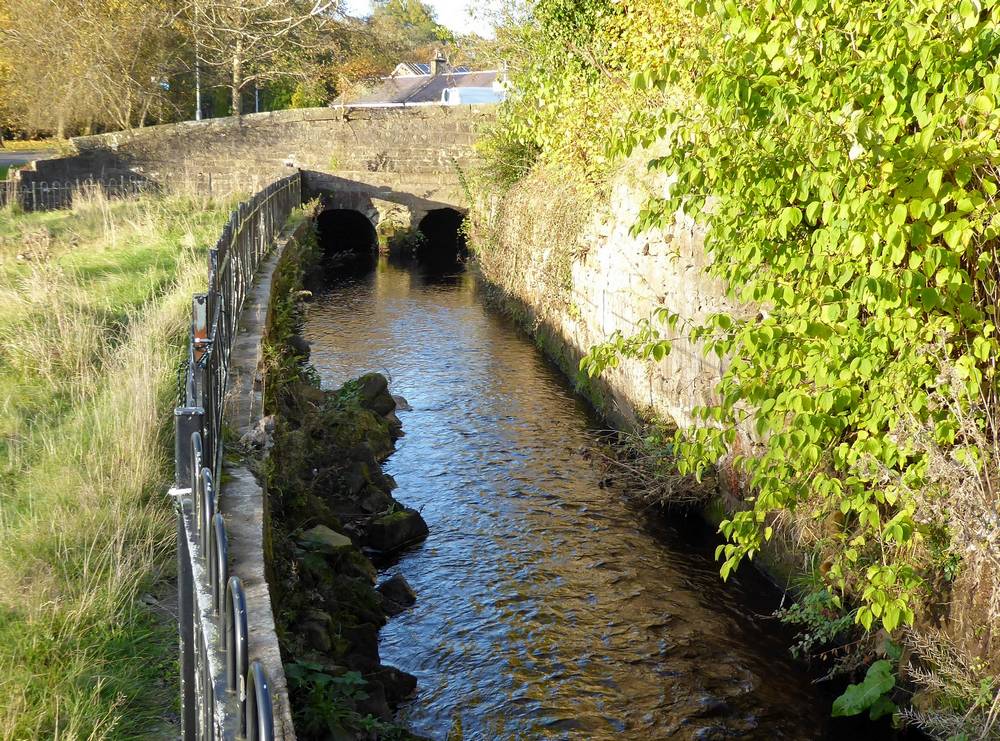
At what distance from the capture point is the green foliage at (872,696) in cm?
579

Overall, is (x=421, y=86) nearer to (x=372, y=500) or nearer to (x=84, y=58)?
(x=84, y=58)

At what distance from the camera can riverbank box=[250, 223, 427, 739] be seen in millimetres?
4867

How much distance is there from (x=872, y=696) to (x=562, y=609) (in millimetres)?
2301

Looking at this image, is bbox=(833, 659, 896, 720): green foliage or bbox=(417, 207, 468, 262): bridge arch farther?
bbox=(417, 207, 468, 262): bridge arch

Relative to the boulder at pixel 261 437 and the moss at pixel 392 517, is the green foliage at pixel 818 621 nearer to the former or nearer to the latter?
the moss at pixel 392 517

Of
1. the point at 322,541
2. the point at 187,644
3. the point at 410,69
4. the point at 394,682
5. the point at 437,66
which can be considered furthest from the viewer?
the point at 410,69

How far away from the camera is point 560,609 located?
23.7ft

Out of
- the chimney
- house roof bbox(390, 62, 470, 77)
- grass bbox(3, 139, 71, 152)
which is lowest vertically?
grass bbox(3, 139, 71, 152)

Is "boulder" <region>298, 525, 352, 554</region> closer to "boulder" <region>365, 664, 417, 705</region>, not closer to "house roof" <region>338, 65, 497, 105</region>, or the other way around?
"boulder" <region>365, 664, 417, 705</region>

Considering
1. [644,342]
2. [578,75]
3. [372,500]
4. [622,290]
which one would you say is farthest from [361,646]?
[578,75]

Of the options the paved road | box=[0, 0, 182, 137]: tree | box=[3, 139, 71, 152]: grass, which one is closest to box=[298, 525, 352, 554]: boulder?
box=[0, 0, 182, 137]: tree

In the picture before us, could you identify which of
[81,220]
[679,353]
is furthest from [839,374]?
[81,220]

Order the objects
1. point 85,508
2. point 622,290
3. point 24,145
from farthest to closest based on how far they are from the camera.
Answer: point 24,145
point 622,290
point 85,508

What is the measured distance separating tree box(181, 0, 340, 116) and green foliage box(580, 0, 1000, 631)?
24.2 meters
